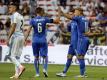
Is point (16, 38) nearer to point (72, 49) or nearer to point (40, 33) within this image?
point (40, 33)

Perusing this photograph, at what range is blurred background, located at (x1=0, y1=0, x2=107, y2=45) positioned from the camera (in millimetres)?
26277

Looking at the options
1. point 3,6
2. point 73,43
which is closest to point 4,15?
point 3,6

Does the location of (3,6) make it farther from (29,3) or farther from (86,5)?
(86,5)

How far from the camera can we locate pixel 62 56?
25.5 m

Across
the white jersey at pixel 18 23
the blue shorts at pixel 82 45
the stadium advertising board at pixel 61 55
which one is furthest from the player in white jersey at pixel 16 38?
the stadium advertising board at pixel 61 55

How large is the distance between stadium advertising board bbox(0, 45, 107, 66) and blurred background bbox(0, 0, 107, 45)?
0.55 m

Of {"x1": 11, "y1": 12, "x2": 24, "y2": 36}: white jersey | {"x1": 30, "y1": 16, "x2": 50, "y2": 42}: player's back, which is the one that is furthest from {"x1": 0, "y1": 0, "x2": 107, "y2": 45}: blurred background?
{"x1": 11, "y1": 12, "x2": 24, "y2": 36}: white jersey

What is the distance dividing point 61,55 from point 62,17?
16.2 ft

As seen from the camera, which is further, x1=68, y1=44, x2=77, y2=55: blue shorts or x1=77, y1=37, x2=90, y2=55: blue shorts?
x1=68, y1=44, x2=77, y2=55: blue shorts

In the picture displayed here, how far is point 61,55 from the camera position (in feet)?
83.8

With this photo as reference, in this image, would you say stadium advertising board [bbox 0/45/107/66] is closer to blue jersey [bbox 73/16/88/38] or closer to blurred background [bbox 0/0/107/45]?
blurred background [bbox 0/0/107/45]

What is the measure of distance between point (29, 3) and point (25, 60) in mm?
5987

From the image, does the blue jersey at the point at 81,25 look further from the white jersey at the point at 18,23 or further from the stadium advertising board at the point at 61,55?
the stadium advertising board at the point at 61,55

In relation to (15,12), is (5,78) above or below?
below
